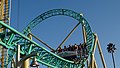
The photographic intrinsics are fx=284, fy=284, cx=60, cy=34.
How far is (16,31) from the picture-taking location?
20.1 metres

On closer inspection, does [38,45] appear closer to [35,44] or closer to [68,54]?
[35,44]

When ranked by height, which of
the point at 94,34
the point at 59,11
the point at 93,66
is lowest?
the point at 93,66

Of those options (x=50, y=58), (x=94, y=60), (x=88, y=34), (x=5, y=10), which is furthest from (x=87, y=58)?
(x=5, y=10)

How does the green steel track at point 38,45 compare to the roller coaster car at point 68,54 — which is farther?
the roller coaster car at point 68,54

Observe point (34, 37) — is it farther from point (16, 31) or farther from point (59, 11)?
point (16, 31)

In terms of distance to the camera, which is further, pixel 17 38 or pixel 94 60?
pixel 94 60

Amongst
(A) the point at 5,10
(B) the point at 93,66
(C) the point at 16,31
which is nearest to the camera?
(C) the point at 16,31

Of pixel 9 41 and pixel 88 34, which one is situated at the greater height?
pixel 88 34

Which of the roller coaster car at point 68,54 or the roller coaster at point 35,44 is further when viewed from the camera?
the roller coaster car at point 68,54

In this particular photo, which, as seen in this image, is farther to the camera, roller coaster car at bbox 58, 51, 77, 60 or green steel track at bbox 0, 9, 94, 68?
roller coaster car at bbox 58, 51, 77, 60

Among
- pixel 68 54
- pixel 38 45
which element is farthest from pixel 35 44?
pixel 68 54

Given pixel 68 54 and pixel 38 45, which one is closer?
pixel 38 45

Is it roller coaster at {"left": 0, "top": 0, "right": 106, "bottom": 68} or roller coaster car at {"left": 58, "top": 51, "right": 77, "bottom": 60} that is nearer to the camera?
roller coaster at {"left": 0, "top": 0, "right": 106, "bottom": 68}

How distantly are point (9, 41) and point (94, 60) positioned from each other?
13.1 meters
